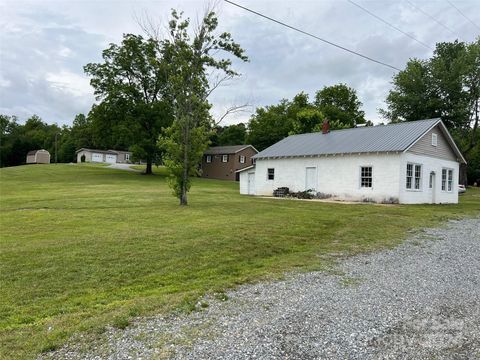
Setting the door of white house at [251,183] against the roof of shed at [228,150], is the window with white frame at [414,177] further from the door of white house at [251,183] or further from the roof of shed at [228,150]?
the roof of shed at [228,150]

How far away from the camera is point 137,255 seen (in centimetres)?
821

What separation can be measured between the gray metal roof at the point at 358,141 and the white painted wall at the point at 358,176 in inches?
17.0

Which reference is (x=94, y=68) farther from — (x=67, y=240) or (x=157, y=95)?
(x=67, y=240)

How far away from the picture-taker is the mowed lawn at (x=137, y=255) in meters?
5.00

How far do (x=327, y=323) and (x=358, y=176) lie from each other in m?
20.0

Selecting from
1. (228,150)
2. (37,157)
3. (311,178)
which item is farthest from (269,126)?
(37,157)

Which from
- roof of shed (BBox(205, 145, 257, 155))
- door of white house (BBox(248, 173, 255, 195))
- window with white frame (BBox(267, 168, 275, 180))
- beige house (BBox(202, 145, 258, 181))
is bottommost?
door of white house (BBox(248, 173, 255, 195))

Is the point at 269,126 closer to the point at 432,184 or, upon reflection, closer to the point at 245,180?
the point at 245,180

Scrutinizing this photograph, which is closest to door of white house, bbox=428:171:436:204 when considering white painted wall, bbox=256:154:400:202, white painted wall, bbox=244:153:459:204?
white painted wall, bbox=244:153:459:204

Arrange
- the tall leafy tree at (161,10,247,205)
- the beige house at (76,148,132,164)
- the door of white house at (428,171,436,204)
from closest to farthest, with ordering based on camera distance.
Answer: the tall leafy tree at (161,10,247,205)
the door of white house at (428,171,436,204)
the beige house at (76,148,132,164)

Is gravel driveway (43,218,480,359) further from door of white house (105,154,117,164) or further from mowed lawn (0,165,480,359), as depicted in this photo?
door of white house (105,154,117,164)

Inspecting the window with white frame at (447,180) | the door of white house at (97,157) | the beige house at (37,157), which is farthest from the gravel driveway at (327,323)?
the door of white house at (97,157)

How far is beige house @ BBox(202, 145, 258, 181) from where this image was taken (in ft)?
173

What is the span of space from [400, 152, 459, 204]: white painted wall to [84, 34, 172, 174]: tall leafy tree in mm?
28270
